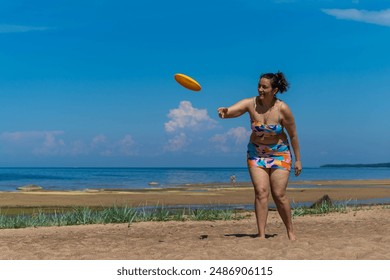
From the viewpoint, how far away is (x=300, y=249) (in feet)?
21.7

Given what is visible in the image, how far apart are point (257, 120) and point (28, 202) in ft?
48.4

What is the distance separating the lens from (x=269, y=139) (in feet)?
23.7

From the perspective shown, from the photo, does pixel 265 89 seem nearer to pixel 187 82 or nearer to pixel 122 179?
pixel 187 82

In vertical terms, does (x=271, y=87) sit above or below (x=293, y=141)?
above

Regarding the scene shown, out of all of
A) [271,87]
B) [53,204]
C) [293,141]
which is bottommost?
[53,204]

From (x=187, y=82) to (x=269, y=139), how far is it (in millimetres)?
1352

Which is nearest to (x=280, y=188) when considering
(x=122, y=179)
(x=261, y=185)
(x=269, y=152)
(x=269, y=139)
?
(x=261, y=185)

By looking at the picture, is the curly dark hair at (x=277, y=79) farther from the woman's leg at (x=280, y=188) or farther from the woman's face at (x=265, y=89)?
the woman's leg at (x=280, y=188)

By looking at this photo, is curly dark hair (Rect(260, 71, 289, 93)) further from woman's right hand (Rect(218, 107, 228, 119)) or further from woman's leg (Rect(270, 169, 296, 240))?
woman's leg (Rect(270, 169, 296, 240))

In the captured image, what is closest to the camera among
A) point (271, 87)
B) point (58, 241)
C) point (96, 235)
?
point (271, 87)

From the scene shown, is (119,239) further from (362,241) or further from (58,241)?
(362,241)

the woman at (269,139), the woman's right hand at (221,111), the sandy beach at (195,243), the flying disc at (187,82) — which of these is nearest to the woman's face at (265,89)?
the woman at (269,139)

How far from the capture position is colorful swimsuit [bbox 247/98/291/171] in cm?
720
